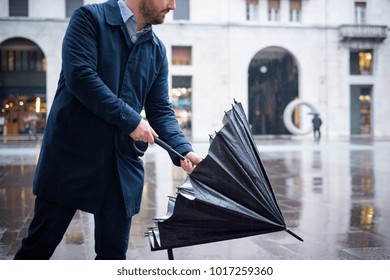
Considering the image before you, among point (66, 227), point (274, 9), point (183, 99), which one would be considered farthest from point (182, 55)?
point (66, 227)

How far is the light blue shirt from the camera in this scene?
255cm

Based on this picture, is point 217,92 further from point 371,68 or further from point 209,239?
point 209,239

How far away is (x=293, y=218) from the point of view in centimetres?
577

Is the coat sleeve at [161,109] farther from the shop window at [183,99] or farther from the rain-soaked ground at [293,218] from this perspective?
the shop window at [183,99]

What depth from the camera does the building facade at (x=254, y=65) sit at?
38.7 feet

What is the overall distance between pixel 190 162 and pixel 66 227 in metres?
0.73

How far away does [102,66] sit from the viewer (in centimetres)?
249

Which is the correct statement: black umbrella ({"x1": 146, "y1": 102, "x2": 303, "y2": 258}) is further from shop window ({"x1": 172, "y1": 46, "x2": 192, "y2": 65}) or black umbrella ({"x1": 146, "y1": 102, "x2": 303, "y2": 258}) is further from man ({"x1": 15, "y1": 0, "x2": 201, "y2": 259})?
shop window ({"x1": 172, "y1": 46, "x2": 192, "y2": 65})

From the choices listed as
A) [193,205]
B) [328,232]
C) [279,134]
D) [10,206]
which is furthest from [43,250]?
[279,134]

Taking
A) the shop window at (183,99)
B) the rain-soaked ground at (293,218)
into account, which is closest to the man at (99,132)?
the rain-soaked ground at (293,218)

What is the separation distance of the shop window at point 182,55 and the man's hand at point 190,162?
65.5 ft

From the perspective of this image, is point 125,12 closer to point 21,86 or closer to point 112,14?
point 112,14

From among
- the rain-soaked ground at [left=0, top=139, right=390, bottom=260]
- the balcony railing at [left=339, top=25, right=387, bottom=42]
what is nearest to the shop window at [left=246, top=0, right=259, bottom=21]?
the balcony railing at [left=339, top=25, right=387, bottom=42]

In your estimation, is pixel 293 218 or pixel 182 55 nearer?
pixel 293 218
